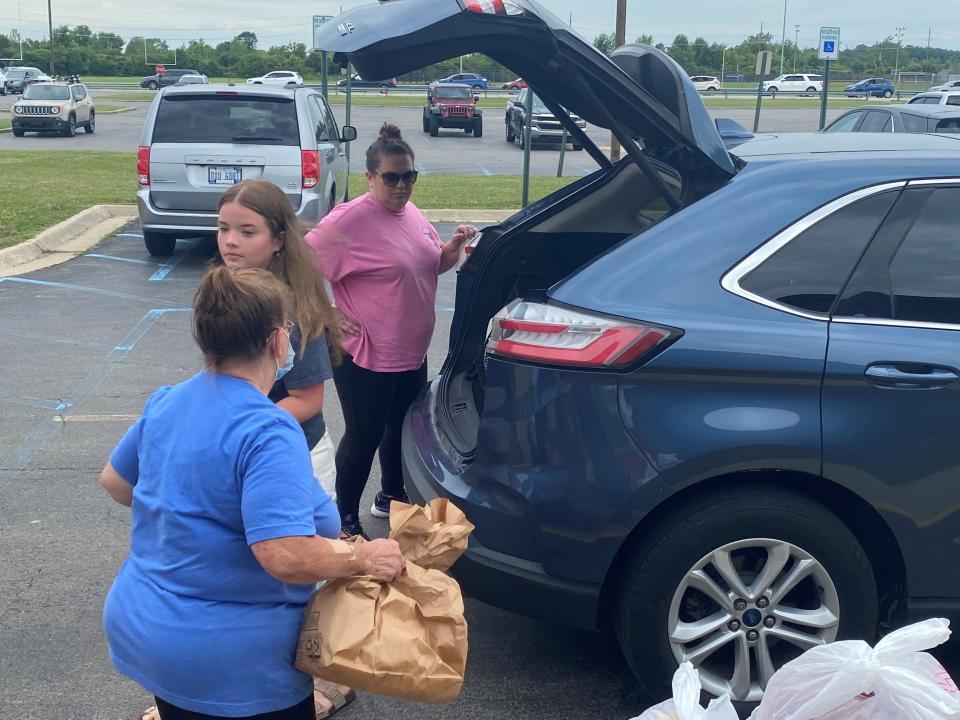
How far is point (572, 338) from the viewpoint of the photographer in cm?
A: 313

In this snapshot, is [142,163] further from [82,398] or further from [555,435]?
[555,435]

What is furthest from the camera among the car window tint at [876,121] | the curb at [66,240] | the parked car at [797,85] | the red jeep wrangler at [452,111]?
the parked car at [797,85]

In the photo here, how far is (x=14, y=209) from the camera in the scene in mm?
13734

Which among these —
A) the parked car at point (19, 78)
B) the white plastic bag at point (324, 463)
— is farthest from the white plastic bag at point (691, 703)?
the parked car at point (19, 78)

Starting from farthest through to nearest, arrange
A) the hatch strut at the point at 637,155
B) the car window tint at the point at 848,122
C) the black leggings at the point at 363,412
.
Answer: the car window tint at the point at 848,122, the black leggings at the point at 363,412, the hatch strut at the point at 637,155

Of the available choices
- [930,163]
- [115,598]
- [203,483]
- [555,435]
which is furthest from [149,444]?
[930,163]

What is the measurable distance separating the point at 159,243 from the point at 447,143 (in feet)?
70.2

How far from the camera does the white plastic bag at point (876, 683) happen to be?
6.91ft

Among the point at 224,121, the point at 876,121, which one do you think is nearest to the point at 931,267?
the point at 224,121

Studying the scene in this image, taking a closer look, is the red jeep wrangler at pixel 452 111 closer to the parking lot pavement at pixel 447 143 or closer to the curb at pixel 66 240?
the parking lot pavement at pixel 447 143

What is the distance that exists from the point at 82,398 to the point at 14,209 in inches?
326

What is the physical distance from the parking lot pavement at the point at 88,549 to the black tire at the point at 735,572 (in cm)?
38

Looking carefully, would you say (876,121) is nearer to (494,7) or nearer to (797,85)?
(494,7)

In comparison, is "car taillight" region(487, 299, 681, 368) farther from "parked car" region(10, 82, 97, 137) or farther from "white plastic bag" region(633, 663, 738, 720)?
"parked car" region(10, 82, 97, 137)
